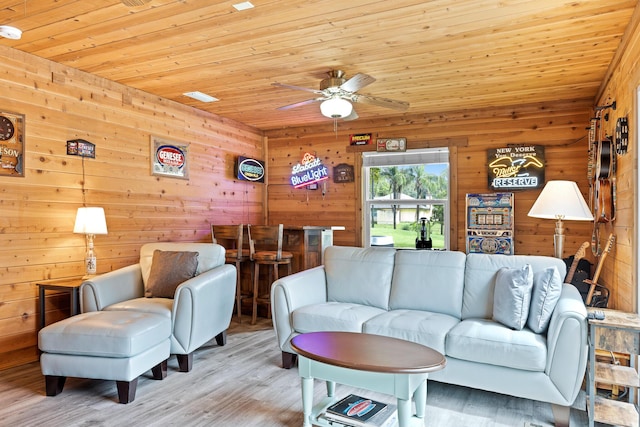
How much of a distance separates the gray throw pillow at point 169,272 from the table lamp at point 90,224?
1.68 feet

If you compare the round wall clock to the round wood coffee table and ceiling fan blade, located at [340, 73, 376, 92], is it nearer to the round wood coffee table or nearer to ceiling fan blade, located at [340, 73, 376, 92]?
ceiling fan blade, located at [340, 73, 376, 92]

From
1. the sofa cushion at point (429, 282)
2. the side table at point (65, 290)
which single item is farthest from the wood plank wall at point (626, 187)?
the side table at point (65, 290)

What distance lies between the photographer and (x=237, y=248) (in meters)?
4.96

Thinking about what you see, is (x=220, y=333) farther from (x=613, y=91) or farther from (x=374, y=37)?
(x=613, y=91)

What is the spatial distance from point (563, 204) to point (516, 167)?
2050 mm

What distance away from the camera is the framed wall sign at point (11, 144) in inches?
134

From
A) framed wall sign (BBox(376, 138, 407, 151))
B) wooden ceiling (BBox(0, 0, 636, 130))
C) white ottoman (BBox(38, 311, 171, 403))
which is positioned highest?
wooden ceiling (BBox(0, 0, 636, 130))

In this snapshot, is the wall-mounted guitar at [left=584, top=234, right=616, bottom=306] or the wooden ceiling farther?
the wall-mounted guitar at [left=584, top=234, right=616, bottom=306]

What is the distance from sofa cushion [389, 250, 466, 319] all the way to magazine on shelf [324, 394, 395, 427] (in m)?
1.14

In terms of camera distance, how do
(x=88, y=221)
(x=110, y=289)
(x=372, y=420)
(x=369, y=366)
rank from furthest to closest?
(x=88, y=221)
(x=110, y=289)
(x=372, y=420)
(x=369, y=366)

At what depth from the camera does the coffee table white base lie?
2.08 metres

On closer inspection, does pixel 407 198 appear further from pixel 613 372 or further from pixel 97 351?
pixel 97 351

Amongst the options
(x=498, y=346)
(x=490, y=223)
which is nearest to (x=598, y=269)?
(x=498, y=346)

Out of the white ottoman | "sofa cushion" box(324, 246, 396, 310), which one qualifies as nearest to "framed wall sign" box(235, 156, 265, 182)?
"sofa cushion" box(324, 246, 396, 310)
